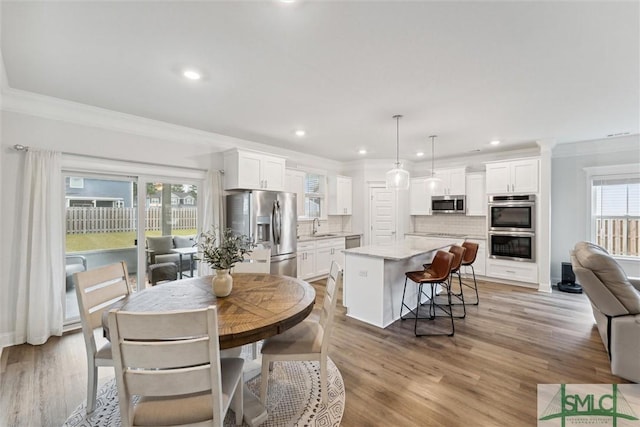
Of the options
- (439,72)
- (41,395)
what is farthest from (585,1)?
(41,395)

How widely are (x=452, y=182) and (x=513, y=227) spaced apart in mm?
1470

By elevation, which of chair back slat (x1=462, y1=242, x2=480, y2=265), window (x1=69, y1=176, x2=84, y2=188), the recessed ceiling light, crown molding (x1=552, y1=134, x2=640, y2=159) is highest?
the recessed ceiling light

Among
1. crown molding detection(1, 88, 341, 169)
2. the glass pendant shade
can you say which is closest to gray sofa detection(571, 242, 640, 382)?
the glass pendant shade

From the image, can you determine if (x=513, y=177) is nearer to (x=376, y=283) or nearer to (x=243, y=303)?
(x=376, y=283)

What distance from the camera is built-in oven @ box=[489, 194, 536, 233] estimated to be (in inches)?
196

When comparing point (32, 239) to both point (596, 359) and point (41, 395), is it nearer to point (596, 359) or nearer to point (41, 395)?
point (41, 395)

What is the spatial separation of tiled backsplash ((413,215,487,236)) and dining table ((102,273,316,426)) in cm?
513

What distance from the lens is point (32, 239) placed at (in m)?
2.88

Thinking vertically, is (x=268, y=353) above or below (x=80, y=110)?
below

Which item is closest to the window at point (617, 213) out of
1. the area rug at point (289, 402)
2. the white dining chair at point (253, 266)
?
the area rug at point (289, 402)

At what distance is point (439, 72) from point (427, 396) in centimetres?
267

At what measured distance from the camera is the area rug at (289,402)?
1.85 m

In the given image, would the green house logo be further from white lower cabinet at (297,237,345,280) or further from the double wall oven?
white lower cabinet at (297,237,345,280)

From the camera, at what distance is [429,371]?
242 centimetres
